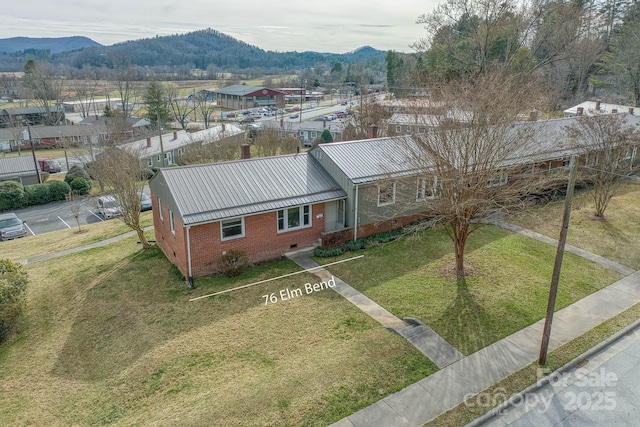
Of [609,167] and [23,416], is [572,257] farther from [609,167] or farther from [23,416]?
[23,416]

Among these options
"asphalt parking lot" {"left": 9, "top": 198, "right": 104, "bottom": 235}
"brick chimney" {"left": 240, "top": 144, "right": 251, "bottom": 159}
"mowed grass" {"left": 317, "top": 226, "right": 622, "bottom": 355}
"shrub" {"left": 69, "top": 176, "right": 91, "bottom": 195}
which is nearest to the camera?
"mowed grass" {"left": 317, "top": 226, "right": 622, "bottom": 355}

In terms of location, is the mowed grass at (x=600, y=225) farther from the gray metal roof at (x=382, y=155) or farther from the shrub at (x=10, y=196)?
the shrub at (x=10, y=196)

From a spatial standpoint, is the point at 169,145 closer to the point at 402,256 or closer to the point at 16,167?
the point at 16,167

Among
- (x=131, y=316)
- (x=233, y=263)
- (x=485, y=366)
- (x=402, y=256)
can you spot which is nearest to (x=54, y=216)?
(x=131, y=316)

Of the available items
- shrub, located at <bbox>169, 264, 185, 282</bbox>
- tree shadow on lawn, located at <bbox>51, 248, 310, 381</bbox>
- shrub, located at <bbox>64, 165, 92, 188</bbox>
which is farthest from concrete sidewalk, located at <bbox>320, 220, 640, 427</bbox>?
shrub, located at <bbox>64, 165, 92, 188</bbox>

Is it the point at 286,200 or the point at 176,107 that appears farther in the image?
the point at 176,107

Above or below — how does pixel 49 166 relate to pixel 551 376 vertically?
below

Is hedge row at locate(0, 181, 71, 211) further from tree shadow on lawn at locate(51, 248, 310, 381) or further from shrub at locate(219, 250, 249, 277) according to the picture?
shrub at locate(219, 250, 249, 277)
